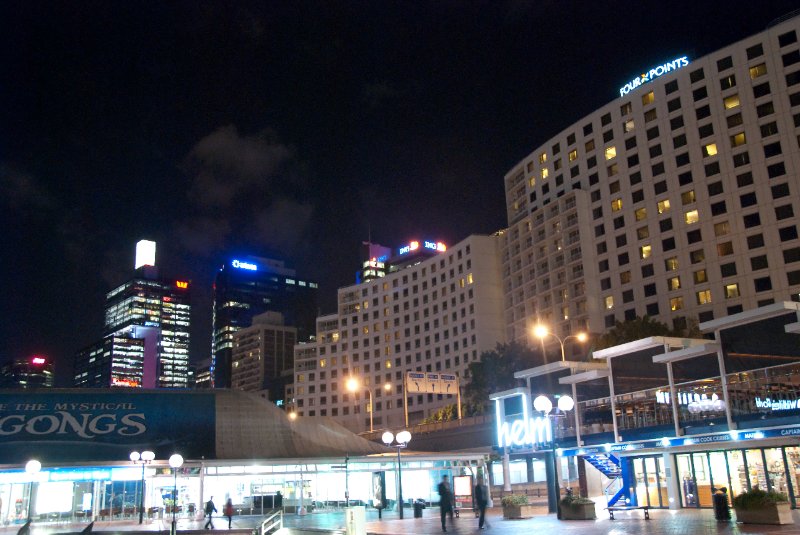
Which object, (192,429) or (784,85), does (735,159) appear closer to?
(784,85)

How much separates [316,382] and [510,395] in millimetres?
122988

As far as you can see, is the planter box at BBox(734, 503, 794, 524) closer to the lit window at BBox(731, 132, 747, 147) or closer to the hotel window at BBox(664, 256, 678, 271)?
the hotel window at BBox(664, 256, 678, 271)

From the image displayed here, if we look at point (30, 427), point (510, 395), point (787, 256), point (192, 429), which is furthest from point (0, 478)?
point (787, 256)

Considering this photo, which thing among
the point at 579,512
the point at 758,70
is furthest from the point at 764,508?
the point at 758,70

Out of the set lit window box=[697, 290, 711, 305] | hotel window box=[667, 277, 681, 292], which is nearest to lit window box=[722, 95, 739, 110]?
hotel window box=[667, 277, 681, 292]

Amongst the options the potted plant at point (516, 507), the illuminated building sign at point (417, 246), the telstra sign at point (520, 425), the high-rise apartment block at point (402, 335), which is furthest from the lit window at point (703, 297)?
the illuminated building sign at point (417, 246)

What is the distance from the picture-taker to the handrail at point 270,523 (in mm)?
31000

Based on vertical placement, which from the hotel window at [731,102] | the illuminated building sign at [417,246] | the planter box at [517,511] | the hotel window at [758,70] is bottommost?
the planter box at [517,511]

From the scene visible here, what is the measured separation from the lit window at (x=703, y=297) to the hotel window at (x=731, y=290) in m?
2.25

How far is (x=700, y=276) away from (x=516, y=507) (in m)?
71.1

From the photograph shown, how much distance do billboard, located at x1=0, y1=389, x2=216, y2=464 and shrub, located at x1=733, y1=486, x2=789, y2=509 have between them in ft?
135

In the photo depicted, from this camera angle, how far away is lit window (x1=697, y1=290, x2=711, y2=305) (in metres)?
97.1

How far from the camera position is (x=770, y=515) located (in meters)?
25.7

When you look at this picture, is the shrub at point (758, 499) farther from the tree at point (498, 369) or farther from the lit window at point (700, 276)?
the lit window at point (700, 276)
